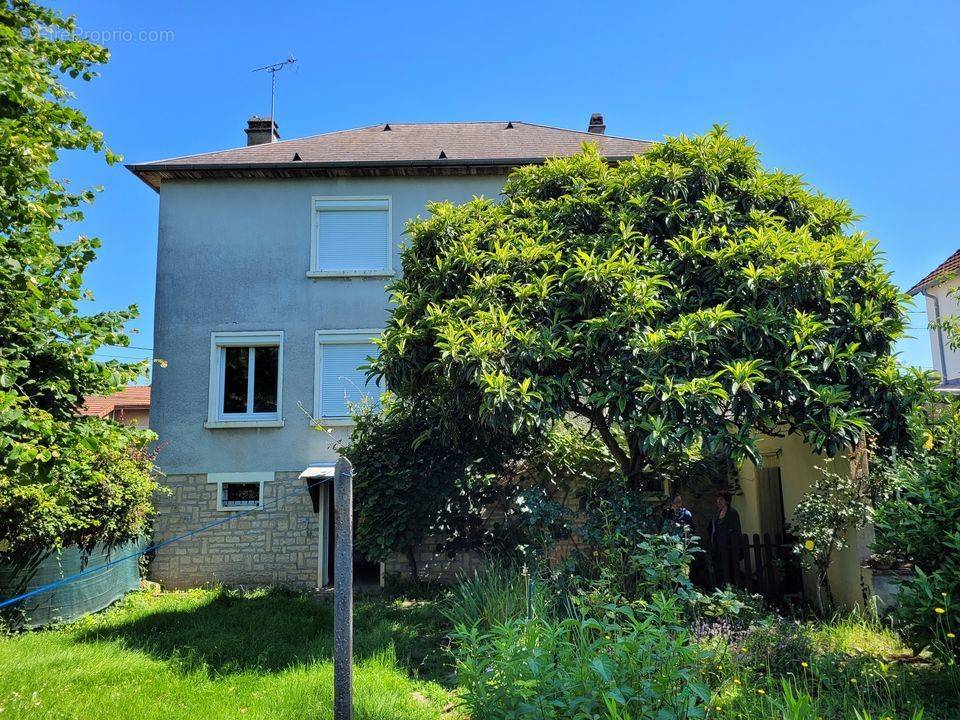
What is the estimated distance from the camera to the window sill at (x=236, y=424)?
43.5 ft

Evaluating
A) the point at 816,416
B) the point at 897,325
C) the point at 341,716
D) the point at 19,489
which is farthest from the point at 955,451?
the point at 19,489

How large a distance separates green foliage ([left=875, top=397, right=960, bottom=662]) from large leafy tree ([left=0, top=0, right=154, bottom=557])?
6398 mm

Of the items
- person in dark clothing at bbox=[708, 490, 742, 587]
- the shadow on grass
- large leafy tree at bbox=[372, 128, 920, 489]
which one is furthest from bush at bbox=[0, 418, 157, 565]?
person in dark clothing at bbox=[708, 490, 742, 587]

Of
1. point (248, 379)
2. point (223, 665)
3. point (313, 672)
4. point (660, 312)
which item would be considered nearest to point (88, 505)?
point (223, 665)

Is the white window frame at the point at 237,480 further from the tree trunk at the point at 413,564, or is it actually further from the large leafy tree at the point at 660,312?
the large leafy tree at the point at 660,312

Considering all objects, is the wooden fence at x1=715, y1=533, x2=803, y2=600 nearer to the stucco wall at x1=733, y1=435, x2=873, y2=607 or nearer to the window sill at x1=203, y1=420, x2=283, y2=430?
the stucco wall at x1=733, y1=435, x2=873, y2=607

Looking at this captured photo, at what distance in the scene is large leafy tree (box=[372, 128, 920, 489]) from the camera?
284 inches

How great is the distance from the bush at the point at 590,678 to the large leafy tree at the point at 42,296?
3.65 meters

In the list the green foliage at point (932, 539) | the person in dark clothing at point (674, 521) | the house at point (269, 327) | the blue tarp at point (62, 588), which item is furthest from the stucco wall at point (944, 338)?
the blue tarp at point (62, 588)

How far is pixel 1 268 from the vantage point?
5.45 meters

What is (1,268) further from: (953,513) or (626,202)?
(953,513)

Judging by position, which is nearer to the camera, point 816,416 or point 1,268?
point 1,268

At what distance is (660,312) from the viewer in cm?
782

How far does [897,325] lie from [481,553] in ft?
20.8
